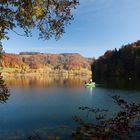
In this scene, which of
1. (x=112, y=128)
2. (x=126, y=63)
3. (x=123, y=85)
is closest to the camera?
(x=112, y=128)

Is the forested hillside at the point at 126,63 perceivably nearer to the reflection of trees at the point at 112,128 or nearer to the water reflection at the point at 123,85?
the water reflection at the point at 123,85

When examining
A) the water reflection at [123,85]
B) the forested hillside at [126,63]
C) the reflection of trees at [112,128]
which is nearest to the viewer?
the reflection of trees at [112,128]

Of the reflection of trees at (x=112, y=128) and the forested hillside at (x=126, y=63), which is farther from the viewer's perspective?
the forested hillside at (x=126, y=63)

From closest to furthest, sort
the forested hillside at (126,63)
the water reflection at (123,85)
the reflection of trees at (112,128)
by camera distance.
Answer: the reflection of trees at (112,128) < the water reflection at (123,85) < the forested hillside at (126,63)

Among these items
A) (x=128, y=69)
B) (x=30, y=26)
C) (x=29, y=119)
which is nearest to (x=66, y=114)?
(x=29, y=119)

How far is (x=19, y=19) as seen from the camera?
1072 cm

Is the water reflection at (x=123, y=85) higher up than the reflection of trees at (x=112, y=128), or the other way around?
the reflection of trees at (x=112, y=128)

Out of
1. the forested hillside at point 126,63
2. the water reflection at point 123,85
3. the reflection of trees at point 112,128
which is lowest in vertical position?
the water reflection at point 123,85

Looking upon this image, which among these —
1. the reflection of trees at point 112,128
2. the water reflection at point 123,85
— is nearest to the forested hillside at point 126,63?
the water reflection at point 123,85

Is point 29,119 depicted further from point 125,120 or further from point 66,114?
point 125,120

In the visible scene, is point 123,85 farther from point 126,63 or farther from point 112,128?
point 112,128

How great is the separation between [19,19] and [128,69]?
173 metres

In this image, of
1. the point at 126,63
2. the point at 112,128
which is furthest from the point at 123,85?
the point at 112,128

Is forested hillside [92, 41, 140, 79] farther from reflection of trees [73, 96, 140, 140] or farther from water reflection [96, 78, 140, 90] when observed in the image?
reflection of trees [73, 96, 140, 140]
